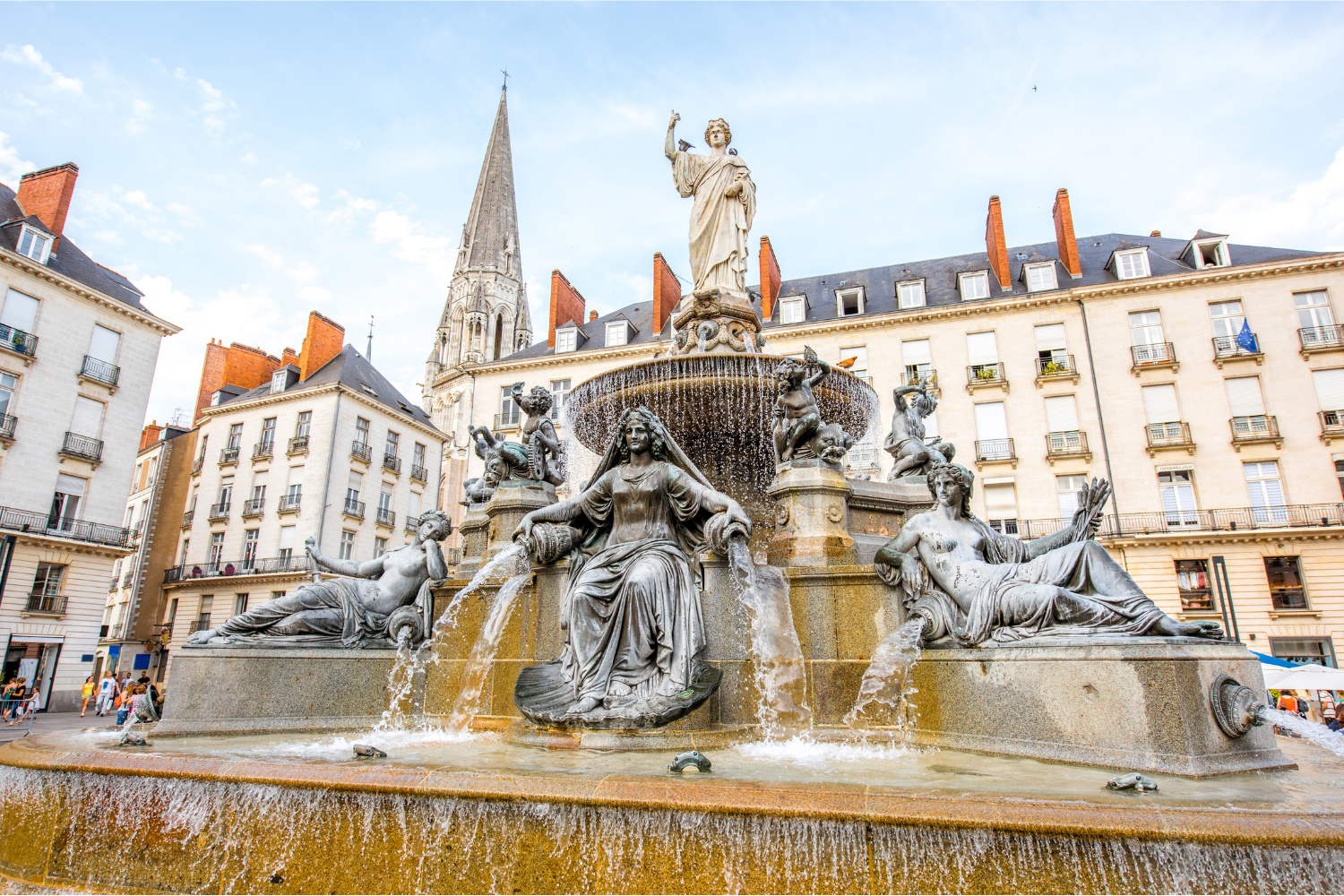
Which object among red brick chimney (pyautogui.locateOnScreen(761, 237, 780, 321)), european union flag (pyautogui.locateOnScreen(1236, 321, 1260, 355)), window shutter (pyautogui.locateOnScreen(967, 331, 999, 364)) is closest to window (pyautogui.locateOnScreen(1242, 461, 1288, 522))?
european union flag (pyautogui.locateOnScreen(1236, 321, 1260, 355))

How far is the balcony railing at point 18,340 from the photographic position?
28359 millimetres

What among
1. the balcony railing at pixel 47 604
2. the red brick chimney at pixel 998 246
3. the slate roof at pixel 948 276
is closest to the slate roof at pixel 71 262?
the balcony railing at pixel 47 604

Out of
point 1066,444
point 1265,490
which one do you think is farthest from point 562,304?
point 1265,490

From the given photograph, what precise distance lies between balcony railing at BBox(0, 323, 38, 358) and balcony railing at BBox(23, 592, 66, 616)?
910 cm

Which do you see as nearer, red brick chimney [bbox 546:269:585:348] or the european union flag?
the european union flag

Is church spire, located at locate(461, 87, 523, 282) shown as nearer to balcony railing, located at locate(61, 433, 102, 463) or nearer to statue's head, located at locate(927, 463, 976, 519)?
balcony railing, located at locate(61, 433, 102, 463)

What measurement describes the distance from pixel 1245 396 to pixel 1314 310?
456 centimetres

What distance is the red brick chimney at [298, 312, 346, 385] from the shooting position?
1689 inches

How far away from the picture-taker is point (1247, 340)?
101ft

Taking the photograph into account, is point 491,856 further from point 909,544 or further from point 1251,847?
point 909,544

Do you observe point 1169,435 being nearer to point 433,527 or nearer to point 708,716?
point 433,527

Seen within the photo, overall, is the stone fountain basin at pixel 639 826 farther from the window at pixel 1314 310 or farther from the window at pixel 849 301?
the window at pixel 1314 310

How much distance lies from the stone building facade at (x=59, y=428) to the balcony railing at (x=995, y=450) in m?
35.1

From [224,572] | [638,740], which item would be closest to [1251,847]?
[638,740]
